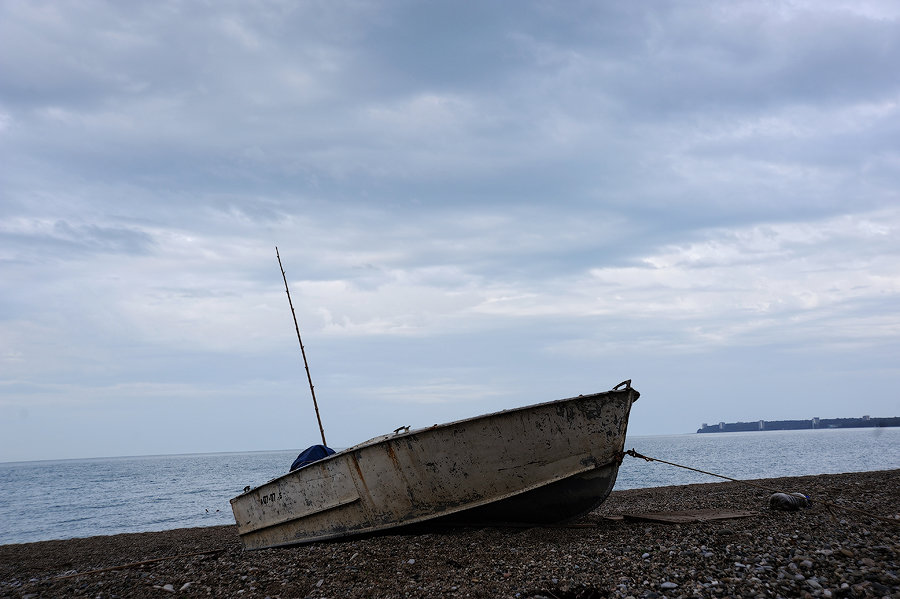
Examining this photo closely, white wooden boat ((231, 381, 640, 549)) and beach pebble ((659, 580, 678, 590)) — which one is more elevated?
white wooden boat ((231, 381, 640, 549))

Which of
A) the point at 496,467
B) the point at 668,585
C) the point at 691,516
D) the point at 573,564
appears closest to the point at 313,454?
the point at 496,467

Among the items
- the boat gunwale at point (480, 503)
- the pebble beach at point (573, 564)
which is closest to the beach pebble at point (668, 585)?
the pebble beach at point (573, 564)

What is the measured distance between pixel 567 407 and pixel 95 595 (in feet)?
23.5

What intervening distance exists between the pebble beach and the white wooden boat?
14.2 inches

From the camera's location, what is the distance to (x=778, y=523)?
9039 millimetres

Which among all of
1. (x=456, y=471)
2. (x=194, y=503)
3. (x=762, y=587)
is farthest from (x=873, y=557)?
(x=194, y=503)

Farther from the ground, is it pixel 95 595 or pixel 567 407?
pixel 567 407

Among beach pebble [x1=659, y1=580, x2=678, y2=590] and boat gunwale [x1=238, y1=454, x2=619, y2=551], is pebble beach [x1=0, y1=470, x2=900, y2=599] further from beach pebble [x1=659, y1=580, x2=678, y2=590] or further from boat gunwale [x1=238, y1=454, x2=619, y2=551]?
boat gunwale [x1=238, y1=454, x2=619, y2=551]

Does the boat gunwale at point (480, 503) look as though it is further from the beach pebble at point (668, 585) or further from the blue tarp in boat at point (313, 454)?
the beach pebble at point (668, 585)

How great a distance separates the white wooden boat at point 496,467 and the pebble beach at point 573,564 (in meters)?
0.36

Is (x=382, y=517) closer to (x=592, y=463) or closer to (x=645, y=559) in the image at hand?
(x=592, y=463)

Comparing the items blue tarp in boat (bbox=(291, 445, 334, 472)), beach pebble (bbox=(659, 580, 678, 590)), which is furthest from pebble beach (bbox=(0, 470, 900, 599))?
blue tarp in boat (bbox=(291, 445, 334, 472))

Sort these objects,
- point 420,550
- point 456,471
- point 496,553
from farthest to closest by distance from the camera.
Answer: point 456,471 < point 420,550 < point 496,553

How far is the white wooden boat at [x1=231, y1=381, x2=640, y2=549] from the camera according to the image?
9008 mm
